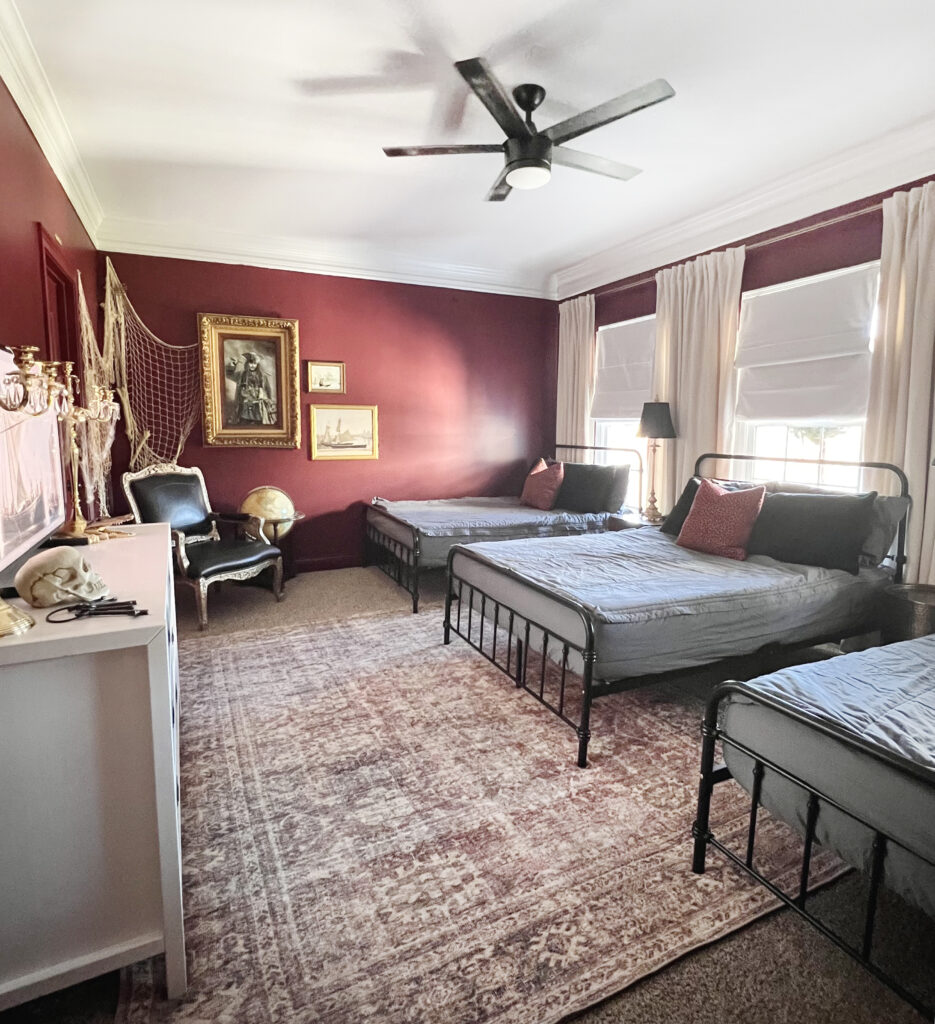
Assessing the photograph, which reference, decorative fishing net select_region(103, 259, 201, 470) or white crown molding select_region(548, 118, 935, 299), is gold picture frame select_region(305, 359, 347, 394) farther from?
white crown molding select_region(548, 118, 935, 299)

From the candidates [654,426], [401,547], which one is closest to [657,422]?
[654,426]

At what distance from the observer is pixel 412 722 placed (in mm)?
2578

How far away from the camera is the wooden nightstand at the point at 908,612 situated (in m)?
2.66

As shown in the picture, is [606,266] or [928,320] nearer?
[928,320]

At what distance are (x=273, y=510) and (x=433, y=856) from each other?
3406 millimetres

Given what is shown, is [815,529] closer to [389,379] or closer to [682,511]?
[682,511]

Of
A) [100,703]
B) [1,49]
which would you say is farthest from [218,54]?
[100,703]

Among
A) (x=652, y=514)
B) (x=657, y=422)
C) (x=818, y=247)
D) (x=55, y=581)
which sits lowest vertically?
(x=652, y=514)

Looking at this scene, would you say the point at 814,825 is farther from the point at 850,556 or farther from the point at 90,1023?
the point at 850,556

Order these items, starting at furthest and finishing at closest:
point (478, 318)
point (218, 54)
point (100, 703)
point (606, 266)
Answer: point (478, 318) < point (606, 266) < point (218, 54) < point (100, 703)

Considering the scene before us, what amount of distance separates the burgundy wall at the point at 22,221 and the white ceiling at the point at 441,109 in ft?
0.59

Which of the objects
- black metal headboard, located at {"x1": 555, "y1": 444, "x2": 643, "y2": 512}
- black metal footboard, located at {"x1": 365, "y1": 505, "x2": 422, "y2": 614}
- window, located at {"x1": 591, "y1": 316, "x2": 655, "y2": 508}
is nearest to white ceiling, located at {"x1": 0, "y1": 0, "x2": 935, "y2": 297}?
window, located at {"x1": 591, "y1": 316, "x2": 655, "y2": 508}

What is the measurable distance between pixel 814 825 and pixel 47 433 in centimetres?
281

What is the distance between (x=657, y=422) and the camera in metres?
4.28
